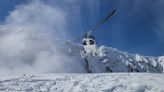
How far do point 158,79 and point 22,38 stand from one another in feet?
282

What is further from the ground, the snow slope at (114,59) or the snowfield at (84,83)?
the snow slope at (114,59)

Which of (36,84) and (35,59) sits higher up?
(35,59)

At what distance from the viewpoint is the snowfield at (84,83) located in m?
15.1

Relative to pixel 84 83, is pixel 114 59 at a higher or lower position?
higher

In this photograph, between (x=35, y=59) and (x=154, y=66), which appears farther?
(x=154, y=66)

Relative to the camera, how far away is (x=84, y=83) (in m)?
15.6

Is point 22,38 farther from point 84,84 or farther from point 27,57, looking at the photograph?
point 84,84

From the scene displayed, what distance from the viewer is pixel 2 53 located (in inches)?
3543

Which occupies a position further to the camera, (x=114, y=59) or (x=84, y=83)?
(x=114, y=59)

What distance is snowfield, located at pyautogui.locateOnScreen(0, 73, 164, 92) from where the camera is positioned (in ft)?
49.5

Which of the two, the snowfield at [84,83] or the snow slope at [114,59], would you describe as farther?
the snow slope at [114,59]

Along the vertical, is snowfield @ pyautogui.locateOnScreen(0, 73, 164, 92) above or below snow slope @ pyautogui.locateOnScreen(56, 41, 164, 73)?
below

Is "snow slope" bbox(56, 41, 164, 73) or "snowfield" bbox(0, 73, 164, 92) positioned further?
"snow slope" bbox(56, 41, 164, 73)

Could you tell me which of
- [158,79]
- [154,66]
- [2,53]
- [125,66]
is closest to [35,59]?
[2,53]
